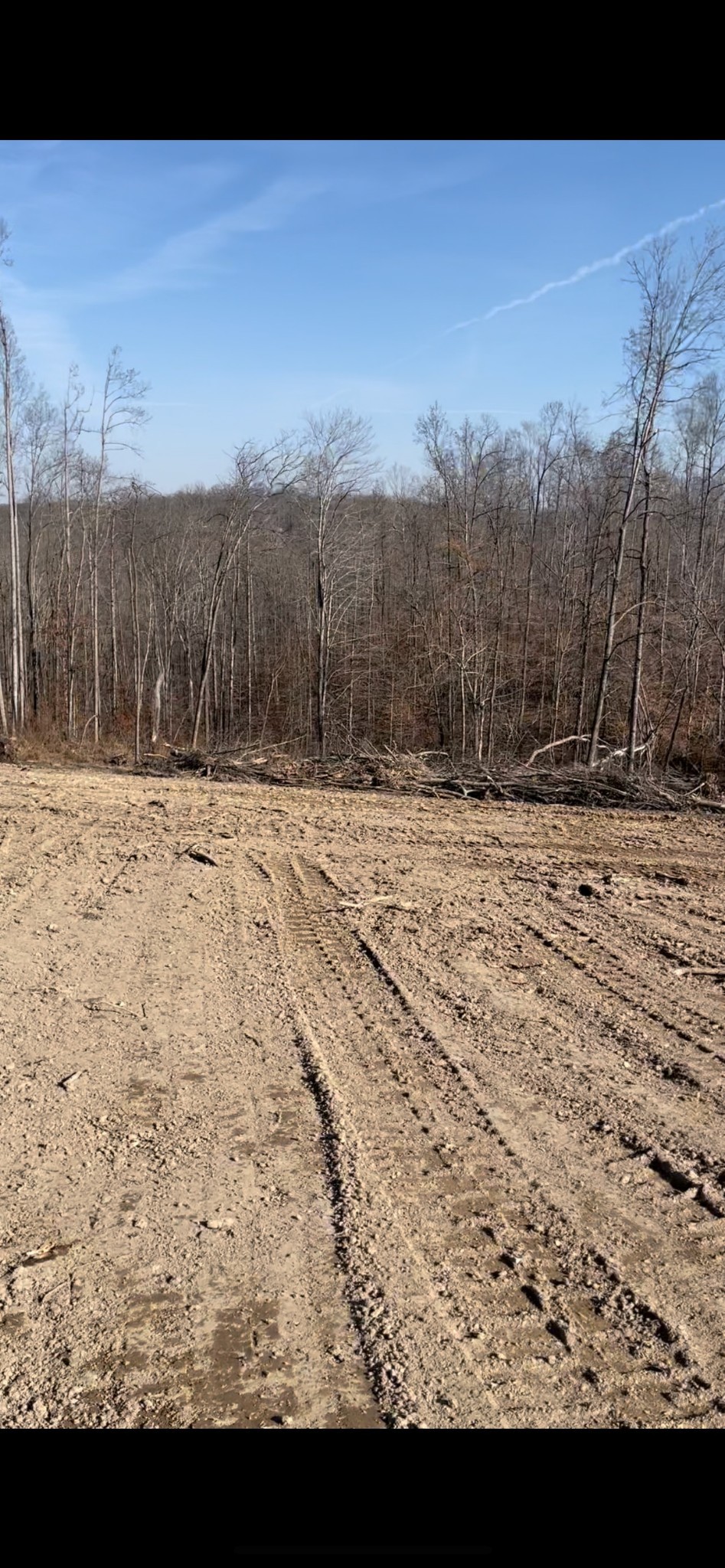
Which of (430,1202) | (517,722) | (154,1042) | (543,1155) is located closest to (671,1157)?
(543,1155)

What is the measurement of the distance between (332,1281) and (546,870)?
19.6ft

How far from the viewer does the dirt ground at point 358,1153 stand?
2541mm

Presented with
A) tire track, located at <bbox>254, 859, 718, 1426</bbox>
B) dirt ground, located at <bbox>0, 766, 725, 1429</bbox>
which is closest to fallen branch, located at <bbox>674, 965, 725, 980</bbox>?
dirt ground, located at <bbox>0, 766, 725, 1429</bbox>

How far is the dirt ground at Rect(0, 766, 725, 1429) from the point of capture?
254 centimetres

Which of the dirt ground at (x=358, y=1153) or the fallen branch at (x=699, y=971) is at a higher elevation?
the fallen branch at (x=699, y=971)

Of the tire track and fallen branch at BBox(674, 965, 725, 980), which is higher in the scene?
fallen branch at BBox(674, 965, 725, 980)

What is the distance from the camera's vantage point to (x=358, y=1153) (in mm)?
3783

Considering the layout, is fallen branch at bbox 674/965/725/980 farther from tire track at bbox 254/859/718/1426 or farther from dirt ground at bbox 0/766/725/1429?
tire track at bbox 254/859/718/1426

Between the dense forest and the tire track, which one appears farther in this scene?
the dense forest

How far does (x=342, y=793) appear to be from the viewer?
39.7ft

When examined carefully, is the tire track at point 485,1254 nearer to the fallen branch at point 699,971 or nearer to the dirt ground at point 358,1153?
the dirt ground at point 358,1153

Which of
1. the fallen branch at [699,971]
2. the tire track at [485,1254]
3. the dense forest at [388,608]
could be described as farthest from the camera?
the dense forest at [388,608]

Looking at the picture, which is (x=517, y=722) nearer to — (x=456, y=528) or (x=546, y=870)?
(x=456, y=528)

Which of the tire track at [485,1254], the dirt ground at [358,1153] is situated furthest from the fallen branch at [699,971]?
the tire track at [485,1254]
